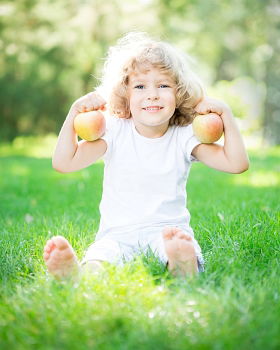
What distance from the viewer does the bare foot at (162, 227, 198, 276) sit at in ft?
7.76

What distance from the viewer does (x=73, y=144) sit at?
8.95 feet

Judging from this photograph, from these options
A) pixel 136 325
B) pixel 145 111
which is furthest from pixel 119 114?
pixel 136 325

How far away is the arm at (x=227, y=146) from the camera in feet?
8.75

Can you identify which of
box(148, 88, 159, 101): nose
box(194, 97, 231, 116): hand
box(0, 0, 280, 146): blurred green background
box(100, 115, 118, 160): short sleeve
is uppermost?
box(0, 0, 280, 146): blurred green background

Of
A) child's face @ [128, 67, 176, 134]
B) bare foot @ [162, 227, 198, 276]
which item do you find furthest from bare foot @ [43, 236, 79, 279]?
child's face @ [128, 67, 176, 134]

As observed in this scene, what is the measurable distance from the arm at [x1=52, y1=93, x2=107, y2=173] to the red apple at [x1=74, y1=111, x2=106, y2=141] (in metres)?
0.04

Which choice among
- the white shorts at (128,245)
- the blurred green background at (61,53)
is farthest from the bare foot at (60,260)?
the blurred green background at (61,53)

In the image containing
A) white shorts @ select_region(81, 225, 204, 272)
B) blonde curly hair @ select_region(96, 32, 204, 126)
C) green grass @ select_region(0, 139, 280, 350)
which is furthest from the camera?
blonde curly hair @ select_region(96, 32, 204, 126)

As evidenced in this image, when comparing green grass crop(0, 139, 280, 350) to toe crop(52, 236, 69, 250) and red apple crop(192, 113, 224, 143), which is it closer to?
toe crop(52, 236, 69, 250)

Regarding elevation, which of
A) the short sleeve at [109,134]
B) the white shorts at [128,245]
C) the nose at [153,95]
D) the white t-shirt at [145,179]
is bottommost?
the white shorts at [128,245]

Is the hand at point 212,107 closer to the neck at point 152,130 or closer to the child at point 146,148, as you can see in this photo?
the child at point 146,148

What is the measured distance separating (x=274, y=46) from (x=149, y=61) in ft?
39.9

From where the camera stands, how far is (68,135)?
2.71 meters

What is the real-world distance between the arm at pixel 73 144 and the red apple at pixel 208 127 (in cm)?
51
